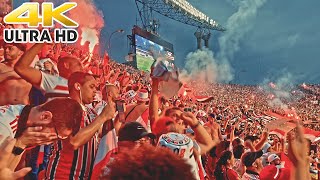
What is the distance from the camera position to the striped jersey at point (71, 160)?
10.1 feet

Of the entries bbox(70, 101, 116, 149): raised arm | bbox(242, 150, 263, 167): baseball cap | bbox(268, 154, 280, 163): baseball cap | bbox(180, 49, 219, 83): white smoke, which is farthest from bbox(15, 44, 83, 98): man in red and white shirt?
bbox(180, 49, 219, 83): white smoke

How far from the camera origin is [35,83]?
11.4 feet

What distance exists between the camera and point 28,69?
3.39 m

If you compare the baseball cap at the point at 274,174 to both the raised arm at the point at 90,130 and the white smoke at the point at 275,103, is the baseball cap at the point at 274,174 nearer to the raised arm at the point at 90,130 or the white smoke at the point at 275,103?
the raised arm at the point at 90,130

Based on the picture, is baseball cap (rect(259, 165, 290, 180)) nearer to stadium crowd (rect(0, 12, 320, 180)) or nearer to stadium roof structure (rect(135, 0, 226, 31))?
stadium crowd (rect(0, 12, 320, 180))

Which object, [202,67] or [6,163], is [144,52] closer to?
[202,67]

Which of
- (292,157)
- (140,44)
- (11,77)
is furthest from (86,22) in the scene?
(140,44)

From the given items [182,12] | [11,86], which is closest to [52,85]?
[11,86]

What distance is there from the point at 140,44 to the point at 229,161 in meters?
7.28

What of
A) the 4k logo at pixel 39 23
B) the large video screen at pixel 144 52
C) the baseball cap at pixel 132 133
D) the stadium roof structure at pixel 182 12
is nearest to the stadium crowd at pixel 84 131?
the baseball cap at pixel 132 133

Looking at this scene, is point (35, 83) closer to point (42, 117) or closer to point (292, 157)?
point (42, 117)

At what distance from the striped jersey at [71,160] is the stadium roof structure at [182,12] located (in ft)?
11.2

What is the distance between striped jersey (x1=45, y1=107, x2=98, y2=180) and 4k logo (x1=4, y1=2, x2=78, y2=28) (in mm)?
1248

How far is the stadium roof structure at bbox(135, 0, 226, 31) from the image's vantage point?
646 cm
